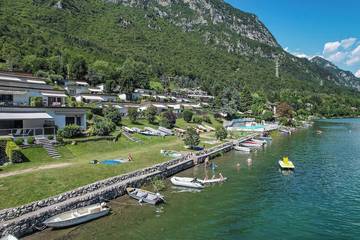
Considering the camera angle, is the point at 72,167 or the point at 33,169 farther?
the point at 72,167

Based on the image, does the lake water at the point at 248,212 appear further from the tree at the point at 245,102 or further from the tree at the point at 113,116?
the tree at the point at 245,102

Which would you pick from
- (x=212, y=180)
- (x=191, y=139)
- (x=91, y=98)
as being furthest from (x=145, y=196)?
(x=91, y=98)

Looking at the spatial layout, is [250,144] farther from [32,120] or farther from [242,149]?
[32,120]

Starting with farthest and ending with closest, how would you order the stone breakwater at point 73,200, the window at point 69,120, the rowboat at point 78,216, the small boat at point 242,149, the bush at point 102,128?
the small boat at point 242,149, the bush at point 102,128, the window at point 69,120, the rowboat at point 78,216, the stone breakwater at point 73,200

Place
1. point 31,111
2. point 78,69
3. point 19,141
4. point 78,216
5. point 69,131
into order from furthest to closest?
point 78,69, point 69,131, point 31,111, point 19,141, point 78,216

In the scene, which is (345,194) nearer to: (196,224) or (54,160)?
(196,224)

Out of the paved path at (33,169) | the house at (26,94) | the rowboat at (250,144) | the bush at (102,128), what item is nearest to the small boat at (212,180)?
the paved path at (33,169)
